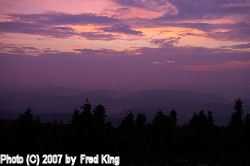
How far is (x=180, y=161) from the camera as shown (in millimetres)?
20672

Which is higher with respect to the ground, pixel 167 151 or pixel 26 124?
pixel 26 124

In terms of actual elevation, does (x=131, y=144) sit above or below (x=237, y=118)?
below

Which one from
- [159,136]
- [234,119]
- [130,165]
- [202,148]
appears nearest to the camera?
[130,165]

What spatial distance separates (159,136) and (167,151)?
8.10ft

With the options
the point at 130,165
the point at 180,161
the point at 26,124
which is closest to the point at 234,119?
the point at 180,161

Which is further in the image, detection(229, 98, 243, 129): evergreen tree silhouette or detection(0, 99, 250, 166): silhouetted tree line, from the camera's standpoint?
detection(229, 98, 243, 129): evergreen tree silhouette

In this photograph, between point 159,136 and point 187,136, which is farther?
point 159,136

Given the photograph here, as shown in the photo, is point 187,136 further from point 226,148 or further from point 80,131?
point 80,131

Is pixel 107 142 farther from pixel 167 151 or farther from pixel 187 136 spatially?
pixel 187 136

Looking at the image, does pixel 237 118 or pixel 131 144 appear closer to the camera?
pixel 131 144

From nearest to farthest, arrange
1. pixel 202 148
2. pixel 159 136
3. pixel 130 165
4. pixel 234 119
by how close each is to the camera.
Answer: pixel 130 165 < pixel 202 148 < pixel 159 136 < pixel 234 119

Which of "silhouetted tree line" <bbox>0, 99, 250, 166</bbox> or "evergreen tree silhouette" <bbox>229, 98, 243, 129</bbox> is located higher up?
"evergreen tree silhouette" <bbox>229, 98, 243, 129</bbox>

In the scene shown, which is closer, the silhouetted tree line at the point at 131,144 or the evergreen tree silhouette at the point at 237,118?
the silhouetted tree line at the point at 131,144

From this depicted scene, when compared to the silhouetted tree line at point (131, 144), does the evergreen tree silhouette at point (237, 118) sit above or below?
above
